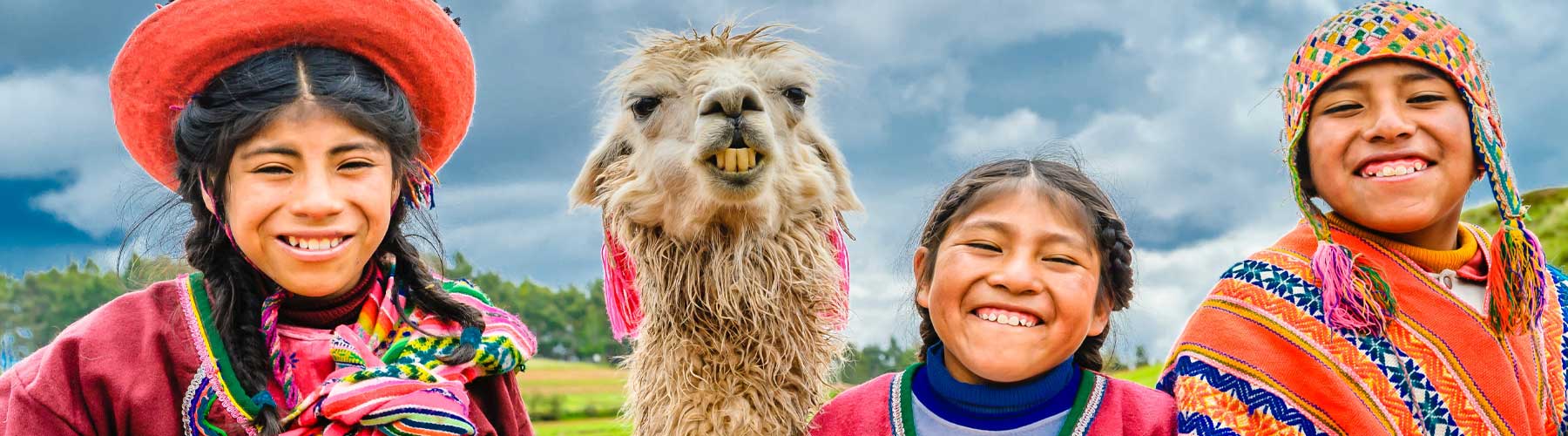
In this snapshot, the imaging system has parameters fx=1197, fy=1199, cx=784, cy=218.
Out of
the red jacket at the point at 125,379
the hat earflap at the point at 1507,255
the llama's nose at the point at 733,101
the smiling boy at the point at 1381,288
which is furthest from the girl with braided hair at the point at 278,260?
the hat earflap at the point at 1507,255

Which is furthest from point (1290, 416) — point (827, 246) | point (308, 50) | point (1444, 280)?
point (308, 50)

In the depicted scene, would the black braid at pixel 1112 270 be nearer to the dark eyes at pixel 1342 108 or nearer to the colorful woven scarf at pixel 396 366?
the dark eyes at pixel 1342 108

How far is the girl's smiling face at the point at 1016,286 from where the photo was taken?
2.78 metres

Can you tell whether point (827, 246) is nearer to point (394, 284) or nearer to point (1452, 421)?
point (394, 284)

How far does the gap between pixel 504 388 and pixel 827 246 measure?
943mm

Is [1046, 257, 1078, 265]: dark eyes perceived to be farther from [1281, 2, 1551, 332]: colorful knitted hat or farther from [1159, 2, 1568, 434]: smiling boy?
[1281, 2, 1551, 332]: colorful knitted hat

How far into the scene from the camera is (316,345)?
9.02 feet

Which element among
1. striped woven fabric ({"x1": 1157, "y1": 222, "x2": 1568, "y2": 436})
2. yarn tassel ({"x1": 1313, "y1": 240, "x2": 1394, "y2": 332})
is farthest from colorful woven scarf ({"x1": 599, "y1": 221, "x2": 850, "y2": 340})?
yarn tassel ({"x1": 1313, "y1": 240, "x2": 1394, "y2": 332})

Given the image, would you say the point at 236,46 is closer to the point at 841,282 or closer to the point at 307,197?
the point at 307,197

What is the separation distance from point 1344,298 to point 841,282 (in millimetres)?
1329

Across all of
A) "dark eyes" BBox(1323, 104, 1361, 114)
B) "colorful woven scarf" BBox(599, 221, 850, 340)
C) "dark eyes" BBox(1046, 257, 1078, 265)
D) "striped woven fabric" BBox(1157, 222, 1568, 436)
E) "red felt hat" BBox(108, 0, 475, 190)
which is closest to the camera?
"red felt hat" BBox(108, 0, 475, 190)

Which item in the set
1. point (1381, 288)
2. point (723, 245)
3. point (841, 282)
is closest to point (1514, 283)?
point (1381, 288)

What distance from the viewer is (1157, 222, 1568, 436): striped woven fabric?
121 inches

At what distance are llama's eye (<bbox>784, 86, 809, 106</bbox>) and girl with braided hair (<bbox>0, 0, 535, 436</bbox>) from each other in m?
0.91
